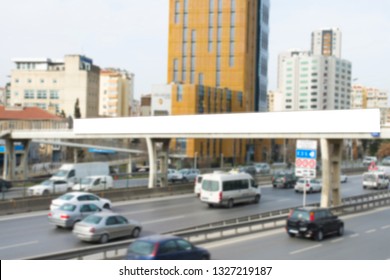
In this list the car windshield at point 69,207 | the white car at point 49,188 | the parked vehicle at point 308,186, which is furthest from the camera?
the parked vehicle at point 308,186

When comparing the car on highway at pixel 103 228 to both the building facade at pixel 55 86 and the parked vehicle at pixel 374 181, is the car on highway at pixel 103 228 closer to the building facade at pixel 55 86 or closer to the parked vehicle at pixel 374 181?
the parked vehicle at pixel 374 181

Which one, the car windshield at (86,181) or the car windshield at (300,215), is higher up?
the car windshield at (300,215)

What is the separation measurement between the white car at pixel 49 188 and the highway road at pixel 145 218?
5.26m

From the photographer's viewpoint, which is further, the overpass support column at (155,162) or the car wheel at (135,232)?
the overpass support column at (155,162)

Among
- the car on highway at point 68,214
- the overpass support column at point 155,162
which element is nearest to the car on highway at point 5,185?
the overpass support column at point 155,162

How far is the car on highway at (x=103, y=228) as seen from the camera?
2075 cm

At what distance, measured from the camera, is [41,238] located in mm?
22922

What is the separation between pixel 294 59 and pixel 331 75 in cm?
1347

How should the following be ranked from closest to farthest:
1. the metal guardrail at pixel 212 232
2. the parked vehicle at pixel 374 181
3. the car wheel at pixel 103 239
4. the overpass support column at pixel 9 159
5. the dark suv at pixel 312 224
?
the metal guardrail at pixel 212 232 → the car wheel at pixel 103 239 → the dark suv at pixel 312 224 → the parked vehicle at pixel 374 181 → the overpass support column at pixel 9 159

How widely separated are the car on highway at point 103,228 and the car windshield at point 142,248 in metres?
6.69

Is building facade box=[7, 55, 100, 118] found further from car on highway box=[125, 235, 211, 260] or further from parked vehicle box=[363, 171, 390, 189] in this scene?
car on highway box=[125, 235, 211, 260]

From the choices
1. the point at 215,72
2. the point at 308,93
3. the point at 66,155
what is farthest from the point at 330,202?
the point at 308,93

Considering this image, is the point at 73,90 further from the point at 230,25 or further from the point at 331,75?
the point at 331,75

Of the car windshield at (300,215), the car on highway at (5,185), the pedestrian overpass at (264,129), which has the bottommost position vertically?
the car on highway at (5,185)
